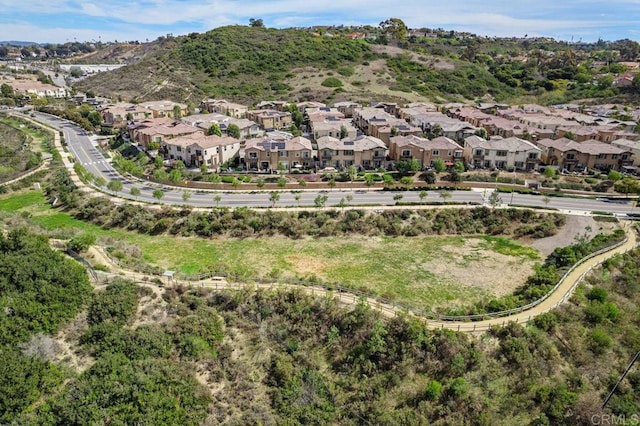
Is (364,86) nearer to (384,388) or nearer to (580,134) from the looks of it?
(580,134)

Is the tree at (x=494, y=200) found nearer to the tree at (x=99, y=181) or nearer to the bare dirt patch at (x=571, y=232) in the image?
the bare dirt patch at (x=571, y=232)

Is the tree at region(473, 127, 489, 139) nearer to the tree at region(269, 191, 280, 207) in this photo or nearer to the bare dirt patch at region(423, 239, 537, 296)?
the bare dirt patch at region(423, 239, 537, 296)

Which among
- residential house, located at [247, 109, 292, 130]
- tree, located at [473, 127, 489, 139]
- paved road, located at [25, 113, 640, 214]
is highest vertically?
residential house, located at [247, 109, 292, 130]

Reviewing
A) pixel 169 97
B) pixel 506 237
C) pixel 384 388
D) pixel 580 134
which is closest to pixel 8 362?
pixel 384 388

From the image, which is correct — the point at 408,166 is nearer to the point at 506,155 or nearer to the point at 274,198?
the point at 506,155

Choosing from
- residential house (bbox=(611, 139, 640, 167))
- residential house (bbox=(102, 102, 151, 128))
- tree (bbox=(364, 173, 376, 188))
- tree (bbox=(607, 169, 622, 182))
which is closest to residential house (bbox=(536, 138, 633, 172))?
residential house (bbox=(611, 139, 640, 167))
